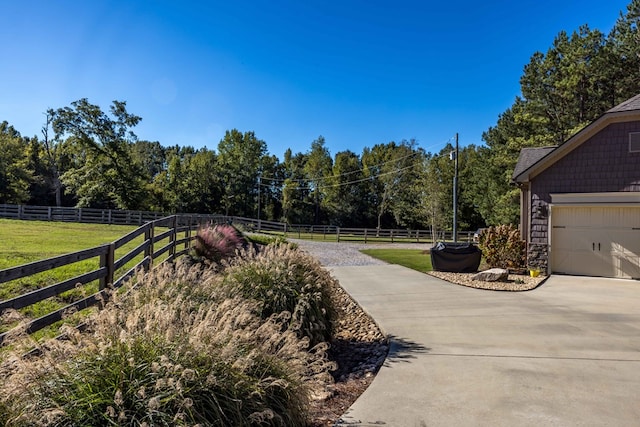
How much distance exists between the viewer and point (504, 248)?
470 inches

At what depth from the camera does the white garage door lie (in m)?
10.5

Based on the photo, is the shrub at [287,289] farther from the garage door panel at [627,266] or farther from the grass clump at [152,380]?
the garage door panel at [627,266]

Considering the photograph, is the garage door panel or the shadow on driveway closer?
the shadow on driveway

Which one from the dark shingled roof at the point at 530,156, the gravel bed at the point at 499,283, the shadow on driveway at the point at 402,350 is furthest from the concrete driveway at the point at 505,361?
the dark shingled roof at the point at 530,156

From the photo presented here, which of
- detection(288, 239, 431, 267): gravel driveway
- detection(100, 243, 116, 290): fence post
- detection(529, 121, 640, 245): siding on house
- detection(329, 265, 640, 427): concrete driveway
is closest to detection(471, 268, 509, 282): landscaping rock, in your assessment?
detection(329, 265, 640, 427): concrete driveway

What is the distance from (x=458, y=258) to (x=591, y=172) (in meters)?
4.38

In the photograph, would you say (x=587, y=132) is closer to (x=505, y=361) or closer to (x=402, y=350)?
(x=505, y=361)

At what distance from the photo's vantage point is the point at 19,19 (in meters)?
7.93

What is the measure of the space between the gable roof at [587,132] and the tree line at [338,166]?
2815 millimetres

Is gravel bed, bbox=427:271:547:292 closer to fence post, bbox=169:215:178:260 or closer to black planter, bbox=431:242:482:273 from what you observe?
black planter, bbox=431:242:482:273

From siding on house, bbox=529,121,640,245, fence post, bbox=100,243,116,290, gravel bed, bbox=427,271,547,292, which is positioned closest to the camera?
fence post, bbox=100,243,116,290

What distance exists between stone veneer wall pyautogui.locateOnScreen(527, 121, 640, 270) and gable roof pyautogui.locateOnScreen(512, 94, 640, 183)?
121 millimetres

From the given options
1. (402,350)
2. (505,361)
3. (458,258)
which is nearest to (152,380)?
(402,350)

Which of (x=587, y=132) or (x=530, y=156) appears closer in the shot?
(x=587, y=132)
